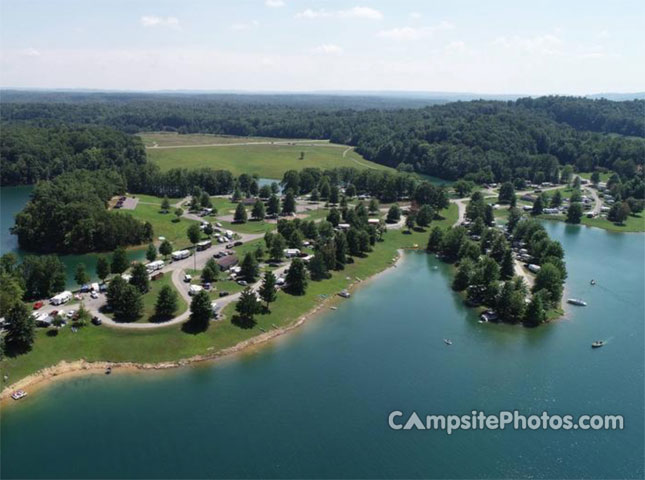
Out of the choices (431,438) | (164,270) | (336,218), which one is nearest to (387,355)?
(431,438)

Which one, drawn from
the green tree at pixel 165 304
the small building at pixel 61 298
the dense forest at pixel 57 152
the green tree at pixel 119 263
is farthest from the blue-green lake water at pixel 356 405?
the dense forest at pixel 57 152

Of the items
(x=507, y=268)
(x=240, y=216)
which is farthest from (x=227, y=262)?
(x=507, y=268)

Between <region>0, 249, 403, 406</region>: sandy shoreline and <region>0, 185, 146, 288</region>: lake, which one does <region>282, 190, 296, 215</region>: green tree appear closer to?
<region>0, 185, 146, 288</region>: lake

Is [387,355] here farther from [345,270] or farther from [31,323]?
[31,323]

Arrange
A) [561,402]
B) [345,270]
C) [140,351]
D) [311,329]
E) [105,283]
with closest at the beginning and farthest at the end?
[561,402], [140,351], [311,329], [105,283], [345,270]

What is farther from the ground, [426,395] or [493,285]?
[493,285]

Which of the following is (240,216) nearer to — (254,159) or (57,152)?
(57,152)

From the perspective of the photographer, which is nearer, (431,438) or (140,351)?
(431,438)
